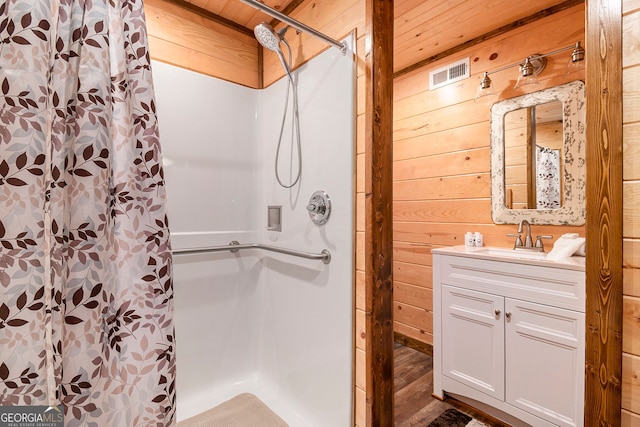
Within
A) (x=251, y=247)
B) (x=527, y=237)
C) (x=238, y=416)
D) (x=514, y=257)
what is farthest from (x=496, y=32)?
(x=238, y=416)

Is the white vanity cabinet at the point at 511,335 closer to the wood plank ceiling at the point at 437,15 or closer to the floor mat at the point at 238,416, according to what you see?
the floor mat at the point at 238,416


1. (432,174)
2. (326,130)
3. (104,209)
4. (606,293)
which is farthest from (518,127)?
(104,209)

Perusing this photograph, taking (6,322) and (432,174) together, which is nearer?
(6,322)

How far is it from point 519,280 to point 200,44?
87.6 inches

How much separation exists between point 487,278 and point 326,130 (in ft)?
4.08

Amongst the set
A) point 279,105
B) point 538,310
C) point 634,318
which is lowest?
point 538,310

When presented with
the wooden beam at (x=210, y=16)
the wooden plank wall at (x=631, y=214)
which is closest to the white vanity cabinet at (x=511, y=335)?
the wooden plank wall at (x=631, y=214)

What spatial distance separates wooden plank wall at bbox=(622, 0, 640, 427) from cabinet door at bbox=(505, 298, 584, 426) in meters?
0.81

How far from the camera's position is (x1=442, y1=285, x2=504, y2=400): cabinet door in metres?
1.63

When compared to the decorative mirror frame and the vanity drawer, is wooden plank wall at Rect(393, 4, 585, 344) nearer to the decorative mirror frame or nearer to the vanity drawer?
the decorative mirror frame

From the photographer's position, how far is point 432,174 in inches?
94.1

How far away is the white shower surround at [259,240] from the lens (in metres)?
1.33

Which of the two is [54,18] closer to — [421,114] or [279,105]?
[279,105]

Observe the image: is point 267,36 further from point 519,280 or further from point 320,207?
point 519,280
